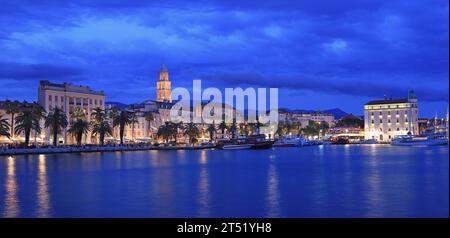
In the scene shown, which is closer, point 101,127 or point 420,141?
point 101,127

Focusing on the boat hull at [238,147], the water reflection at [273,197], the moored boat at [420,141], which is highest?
the moored boat at [420,141]

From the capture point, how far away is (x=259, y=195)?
112ft

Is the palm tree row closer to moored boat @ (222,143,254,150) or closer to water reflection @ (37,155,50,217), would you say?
moored boat @ (222,143,254,150)

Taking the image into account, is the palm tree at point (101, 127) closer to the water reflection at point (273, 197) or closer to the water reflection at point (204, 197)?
the water reflection at point (204, 197)

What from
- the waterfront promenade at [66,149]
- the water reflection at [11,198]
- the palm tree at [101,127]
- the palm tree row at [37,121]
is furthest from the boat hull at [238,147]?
the water reflection at [11,198]

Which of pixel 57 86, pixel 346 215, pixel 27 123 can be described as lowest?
pixel 346 215

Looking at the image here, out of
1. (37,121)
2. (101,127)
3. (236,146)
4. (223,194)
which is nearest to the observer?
(223,194)

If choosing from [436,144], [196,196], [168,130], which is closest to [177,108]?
[168,130]

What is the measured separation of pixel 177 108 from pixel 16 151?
9589 centimetres

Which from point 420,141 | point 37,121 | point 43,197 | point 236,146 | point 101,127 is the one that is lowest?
point 43,197

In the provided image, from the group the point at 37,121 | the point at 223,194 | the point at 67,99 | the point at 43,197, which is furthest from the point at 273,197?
the point at 67,99

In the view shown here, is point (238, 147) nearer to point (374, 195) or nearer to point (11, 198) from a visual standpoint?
point (374, 195)
